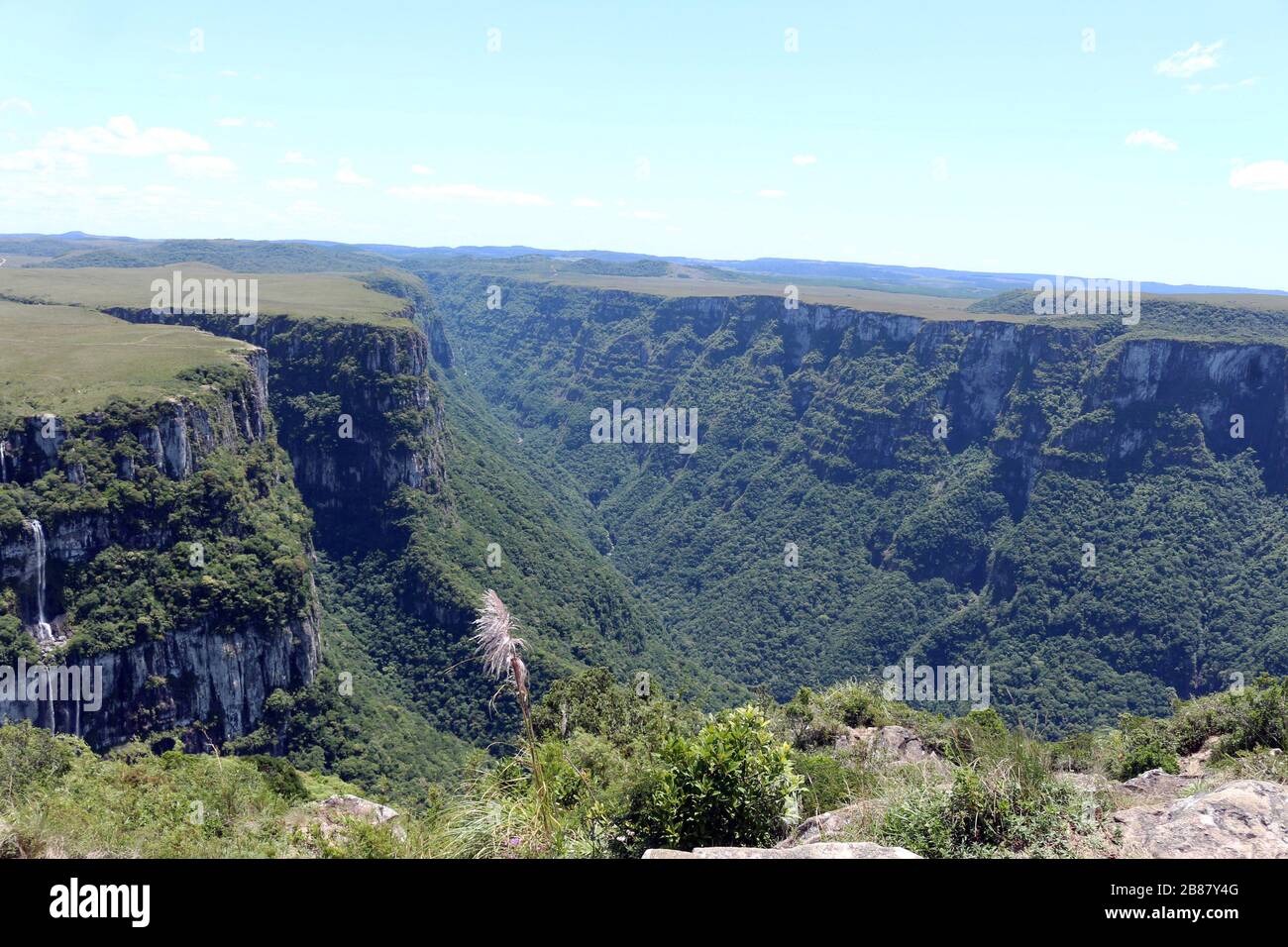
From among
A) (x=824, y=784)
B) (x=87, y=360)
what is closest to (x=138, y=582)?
(x=87, y=360)

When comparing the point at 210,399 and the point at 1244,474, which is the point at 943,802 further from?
the point at 1244,474

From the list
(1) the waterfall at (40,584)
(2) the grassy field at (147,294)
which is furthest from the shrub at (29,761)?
(2) the grassy field at (147,294)

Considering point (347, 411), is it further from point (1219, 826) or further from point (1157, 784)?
point (1219, 826)

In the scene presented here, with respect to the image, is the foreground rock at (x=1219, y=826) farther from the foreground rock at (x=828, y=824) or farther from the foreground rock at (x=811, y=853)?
the foreground rock at (x=811, y=853)

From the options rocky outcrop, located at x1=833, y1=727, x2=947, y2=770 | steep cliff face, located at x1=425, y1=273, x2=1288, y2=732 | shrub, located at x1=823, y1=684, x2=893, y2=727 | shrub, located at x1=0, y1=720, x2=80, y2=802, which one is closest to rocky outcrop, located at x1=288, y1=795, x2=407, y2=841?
shrub, located at x1=0, y1=720, x2=80, y2=802

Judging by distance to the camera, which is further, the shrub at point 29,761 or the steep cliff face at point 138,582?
the steep cliff face at point 138,582

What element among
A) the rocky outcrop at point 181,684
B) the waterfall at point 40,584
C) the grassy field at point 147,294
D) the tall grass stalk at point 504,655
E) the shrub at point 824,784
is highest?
the grassy field at point 147,294
